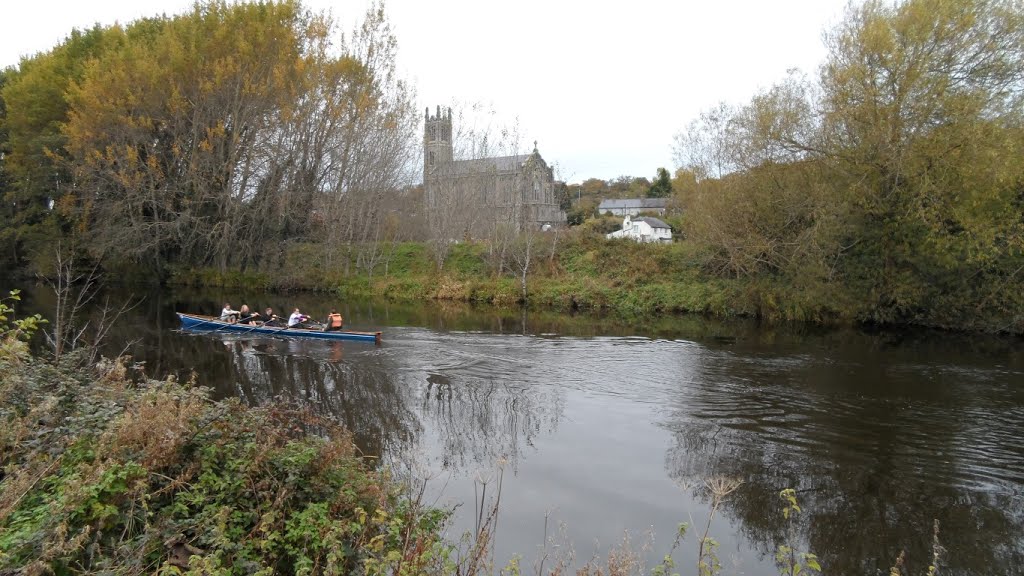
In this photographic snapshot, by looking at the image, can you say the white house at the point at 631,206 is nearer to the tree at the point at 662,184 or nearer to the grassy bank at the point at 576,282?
the tree at the point at 662,184

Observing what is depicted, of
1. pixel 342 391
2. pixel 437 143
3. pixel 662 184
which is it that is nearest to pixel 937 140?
pixel 342 391

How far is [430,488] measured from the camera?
26.3 ft

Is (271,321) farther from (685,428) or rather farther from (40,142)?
(40,142)

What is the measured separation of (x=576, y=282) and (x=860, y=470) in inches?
805

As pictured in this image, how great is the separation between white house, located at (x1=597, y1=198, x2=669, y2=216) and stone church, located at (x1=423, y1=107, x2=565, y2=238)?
39854mm

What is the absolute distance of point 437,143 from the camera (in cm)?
3428

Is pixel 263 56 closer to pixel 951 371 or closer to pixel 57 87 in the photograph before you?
pixel 57 87

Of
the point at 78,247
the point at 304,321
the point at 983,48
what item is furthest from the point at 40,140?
the point at 983,48

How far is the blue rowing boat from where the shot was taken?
17.5m

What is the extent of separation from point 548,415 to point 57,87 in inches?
1477

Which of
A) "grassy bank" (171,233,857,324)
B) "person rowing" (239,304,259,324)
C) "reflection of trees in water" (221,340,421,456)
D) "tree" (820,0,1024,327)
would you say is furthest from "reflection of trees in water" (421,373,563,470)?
"tree" (820,0,1024,327)

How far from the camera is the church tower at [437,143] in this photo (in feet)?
109

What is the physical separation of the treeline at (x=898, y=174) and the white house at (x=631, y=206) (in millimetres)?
47583

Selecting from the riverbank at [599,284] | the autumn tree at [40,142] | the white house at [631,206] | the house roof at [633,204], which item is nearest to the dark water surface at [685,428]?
the riverbank at [599,284]
